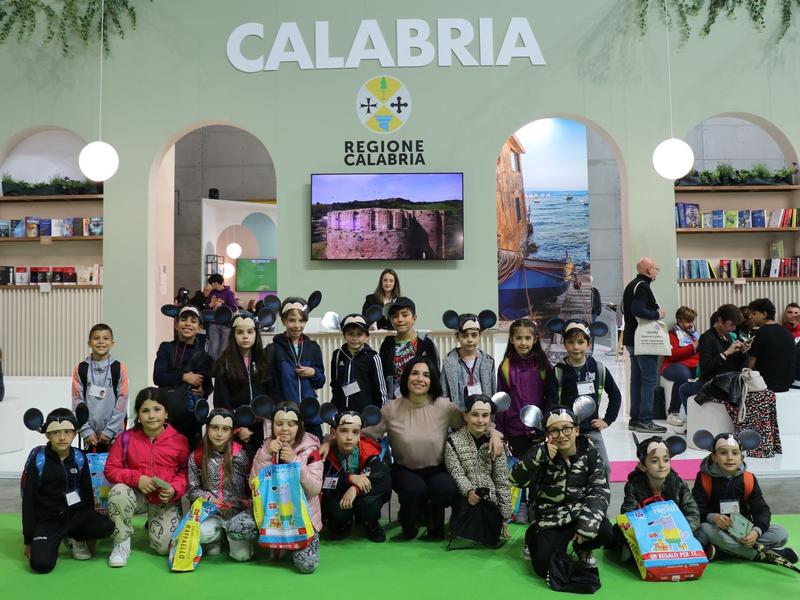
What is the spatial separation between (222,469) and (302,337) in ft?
3.03

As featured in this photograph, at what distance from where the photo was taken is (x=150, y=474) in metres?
3.44

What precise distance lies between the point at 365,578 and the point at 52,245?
20.5 ft

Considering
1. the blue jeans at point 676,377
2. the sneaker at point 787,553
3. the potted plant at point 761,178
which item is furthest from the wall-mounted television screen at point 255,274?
the sneaker at point 787,553

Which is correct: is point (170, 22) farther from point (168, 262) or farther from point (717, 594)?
point (717, 594)

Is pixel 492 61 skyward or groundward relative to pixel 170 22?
groundward

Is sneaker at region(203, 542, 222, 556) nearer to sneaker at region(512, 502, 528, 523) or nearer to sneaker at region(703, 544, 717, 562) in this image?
sneaker at region(512, 502, 528, 523)

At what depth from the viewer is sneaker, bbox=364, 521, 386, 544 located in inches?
139

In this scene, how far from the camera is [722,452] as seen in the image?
320cm

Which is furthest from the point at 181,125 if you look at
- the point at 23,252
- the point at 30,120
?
the point at 23,252

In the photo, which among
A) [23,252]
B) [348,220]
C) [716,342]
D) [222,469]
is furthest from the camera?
[23,252]

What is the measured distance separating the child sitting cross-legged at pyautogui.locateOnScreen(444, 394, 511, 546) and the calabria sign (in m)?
4.05

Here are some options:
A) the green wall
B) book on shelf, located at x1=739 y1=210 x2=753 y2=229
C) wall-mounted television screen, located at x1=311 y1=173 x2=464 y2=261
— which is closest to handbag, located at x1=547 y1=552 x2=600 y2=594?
the green wall

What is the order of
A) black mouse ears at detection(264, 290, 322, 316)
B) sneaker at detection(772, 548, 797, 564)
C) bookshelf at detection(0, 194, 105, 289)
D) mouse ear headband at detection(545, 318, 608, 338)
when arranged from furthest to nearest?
bookshelf at detection(0, 194, 105, 289) < black mouse ears at detection(264, 290, 322, 316) < mouse ear headband at detection(545, 318, 608, 338) < sneaker at detection(772, 548, 797, 564)

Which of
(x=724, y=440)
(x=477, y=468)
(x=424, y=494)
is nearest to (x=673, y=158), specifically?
(x=724, y=440)
